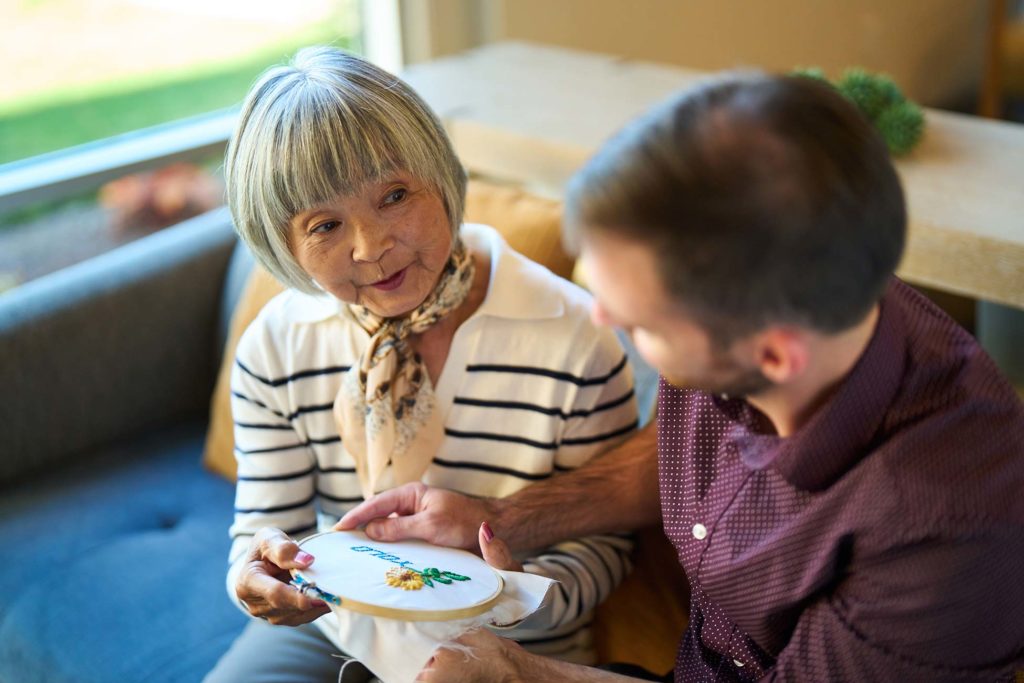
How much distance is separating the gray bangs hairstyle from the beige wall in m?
1.90

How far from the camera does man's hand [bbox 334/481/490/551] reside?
1.17 metres

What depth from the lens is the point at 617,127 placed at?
1.88 metres

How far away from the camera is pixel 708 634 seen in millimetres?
1084

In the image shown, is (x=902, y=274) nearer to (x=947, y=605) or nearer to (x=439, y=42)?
(x=947, y=605)

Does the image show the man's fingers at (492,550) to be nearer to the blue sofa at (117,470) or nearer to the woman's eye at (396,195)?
the woman's eye at (396,195)

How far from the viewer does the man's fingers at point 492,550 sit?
1111 mm

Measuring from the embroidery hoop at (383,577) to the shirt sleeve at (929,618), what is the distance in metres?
0.33

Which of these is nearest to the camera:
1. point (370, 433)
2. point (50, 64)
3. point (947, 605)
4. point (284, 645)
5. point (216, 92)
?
point (947, 605)

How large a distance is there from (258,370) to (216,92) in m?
2.04

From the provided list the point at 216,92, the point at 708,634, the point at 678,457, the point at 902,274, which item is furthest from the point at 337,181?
the point at 216,92

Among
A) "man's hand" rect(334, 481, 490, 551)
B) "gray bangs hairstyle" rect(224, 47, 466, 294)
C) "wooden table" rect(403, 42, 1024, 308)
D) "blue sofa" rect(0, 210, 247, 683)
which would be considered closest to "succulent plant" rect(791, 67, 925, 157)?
"wooden table" rect(403, 42, 1024, 308)

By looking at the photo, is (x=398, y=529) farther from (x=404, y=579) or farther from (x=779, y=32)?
(x=779, y=32)

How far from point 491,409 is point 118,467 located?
3.18 ft

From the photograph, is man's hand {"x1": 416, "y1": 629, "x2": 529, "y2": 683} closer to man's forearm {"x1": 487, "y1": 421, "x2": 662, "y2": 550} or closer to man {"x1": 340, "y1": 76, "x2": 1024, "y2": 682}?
man {"x1": 340, "y1": 76, "x2": 1024, "y2": 682}
